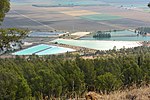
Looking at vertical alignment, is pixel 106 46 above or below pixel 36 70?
below

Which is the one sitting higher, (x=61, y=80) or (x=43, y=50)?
(x=61, y=80)

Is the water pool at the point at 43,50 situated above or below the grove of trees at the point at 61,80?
below

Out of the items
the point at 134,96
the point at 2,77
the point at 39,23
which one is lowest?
the point at 39,23

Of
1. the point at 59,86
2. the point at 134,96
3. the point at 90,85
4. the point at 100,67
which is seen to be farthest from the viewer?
the point at 100,67

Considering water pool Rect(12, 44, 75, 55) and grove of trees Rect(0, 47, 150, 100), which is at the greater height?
grove of trees Rect(0, 47, 150, 100)

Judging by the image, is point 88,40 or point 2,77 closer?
point 2,77

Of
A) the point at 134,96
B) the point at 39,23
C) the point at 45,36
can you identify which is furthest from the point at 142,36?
the point at 134,96

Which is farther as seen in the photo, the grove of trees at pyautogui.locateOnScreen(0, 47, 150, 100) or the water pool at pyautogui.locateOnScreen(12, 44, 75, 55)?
the water pool at pyautogui.locateOnScreen(12, 44, 75, 55)

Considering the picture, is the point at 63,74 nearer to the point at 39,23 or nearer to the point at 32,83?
the point at 32,83

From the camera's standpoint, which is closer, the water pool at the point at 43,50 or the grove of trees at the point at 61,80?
the grove of trees at the point at 61,80

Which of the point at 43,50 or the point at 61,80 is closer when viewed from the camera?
the point at 61,80

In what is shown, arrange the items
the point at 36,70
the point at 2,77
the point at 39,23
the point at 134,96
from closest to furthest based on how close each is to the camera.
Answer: the point at 134,96
the point at 2,77
the point at 36,70
the point at 39,23
